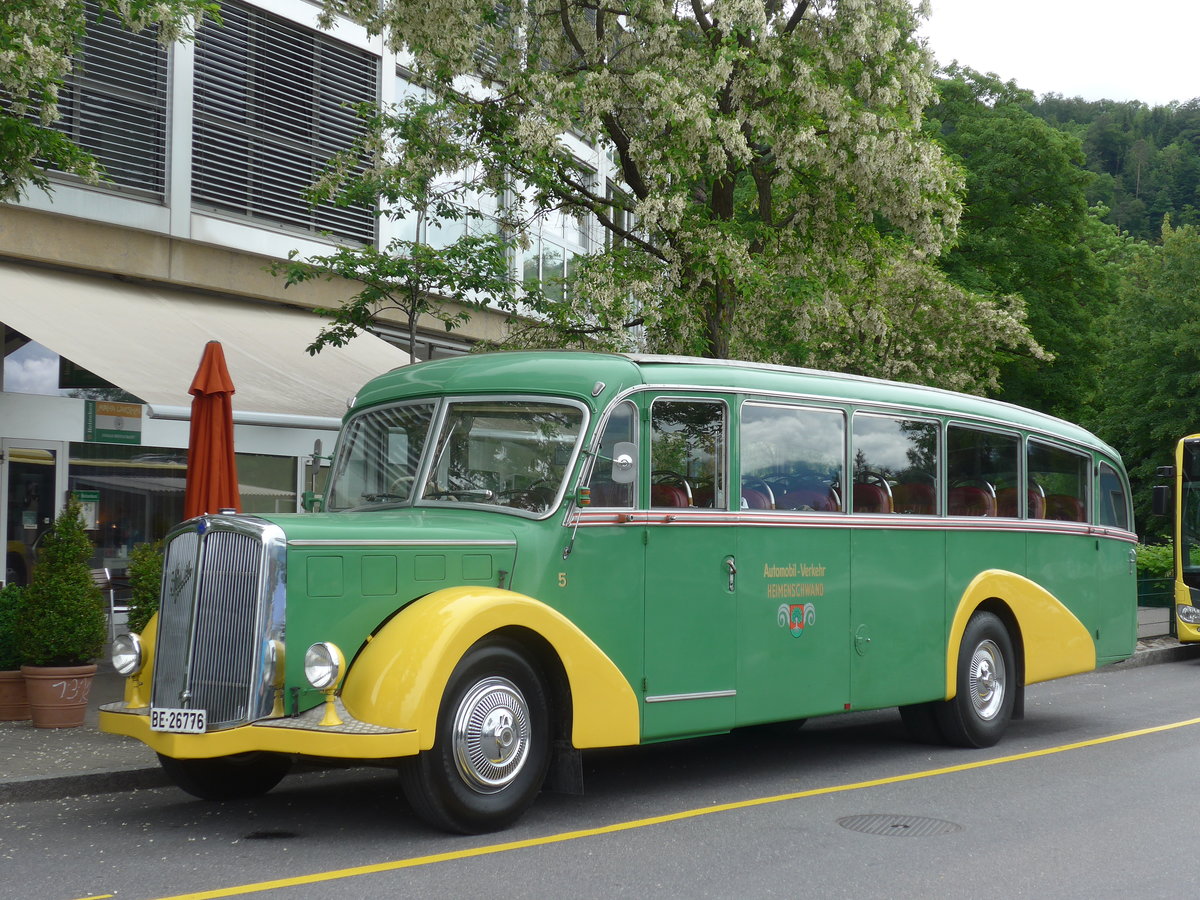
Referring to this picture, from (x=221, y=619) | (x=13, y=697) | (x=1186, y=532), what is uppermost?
(x=1186, y=532)

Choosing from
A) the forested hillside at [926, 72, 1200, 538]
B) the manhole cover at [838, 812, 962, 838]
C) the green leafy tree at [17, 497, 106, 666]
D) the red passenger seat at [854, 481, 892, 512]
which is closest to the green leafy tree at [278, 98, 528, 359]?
the green leafy tree at [17, 497, 106, 666]

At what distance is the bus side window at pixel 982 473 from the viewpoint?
36.2 feet

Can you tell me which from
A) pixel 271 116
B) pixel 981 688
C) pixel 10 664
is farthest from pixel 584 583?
pixel 271 116

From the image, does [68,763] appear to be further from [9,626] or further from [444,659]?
[444,659]

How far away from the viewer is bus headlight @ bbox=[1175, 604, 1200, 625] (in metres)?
19.4

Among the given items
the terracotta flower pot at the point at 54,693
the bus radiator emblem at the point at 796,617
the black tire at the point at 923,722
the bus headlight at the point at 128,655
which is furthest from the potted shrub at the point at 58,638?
the black tire at the point at 923,722

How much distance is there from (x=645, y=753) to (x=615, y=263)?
698 centimetres

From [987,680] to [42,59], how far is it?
347 inches

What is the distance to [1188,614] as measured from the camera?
19422mm

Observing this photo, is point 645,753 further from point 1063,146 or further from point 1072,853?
point 1063,146

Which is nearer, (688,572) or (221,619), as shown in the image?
(221,619)

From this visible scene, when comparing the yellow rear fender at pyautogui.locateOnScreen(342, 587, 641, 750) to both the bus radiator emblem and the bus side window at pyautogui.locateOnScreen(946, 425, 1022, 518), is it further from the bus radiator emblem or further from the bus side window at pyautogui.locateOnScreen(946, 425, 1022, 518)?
the bus side window at pyautogui.locateOnScreen(946, 425, 1022, 518)

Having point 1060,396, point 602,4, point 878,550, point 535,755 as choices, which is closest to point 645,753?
point 878,550

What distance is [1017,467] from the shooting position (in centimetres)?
1182
